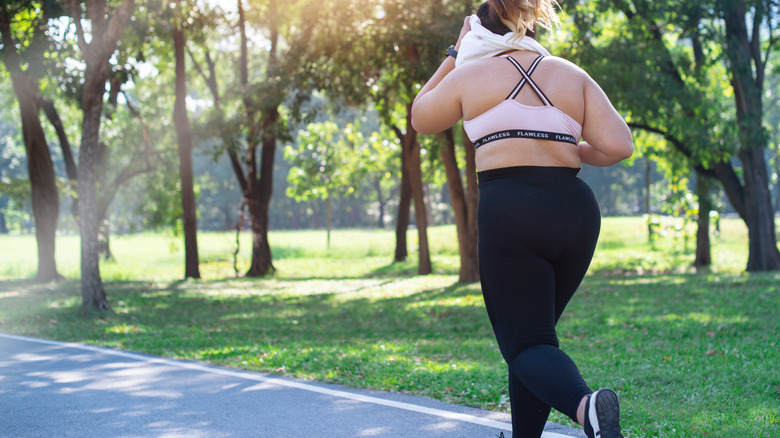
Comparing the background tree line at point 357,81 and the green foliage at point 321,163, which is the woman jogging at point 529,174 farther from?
the green foliage at point 321,163

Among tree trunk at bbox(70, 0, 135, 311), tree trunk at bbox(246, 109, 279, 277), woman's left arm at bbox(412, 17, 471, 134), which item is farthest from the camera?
tree trunk at bbox(246, 109, 279, 277)

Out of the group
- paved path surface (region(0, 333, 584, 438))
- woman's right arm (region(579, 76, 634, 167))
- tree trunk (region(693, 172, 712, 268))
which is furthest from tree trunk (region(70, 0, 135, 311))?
tree trunk (region(693, 172, 712, 268))

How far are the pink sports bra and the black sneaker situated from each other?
3.14 ft

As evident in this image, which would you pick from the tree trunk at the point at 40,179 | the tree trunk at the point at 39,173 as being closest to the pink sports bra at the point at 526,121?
the tree trunk at the point at 39,173

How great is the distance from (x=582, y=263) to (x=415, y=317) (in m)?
9.09

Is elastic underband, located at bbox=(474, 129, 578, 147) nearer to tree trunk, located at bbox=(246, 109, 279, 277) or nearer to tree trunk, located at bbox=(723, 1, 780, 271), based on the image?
tree trunk, located at bbox=(723, 1, 780, 271)

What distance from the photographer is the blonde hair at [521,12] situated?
293cm

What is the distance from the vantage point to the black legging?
2812 millimetres

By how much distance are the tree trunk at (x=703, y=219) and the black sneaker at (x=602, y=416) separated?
2098 cm

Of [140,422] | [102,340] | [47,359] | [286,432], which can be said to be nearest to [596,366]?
[286,432]

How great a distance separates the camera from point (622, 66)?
17297mm

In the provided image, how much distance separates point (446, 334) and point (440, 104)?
23.1 ft

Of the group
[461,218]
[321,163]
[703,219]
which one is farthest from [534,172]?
[321,163]

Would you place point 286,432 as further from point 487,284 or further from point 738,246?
point 738,246
